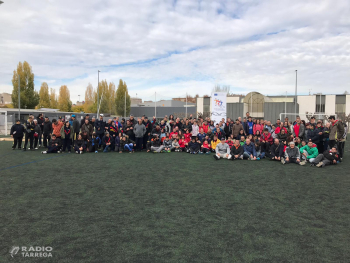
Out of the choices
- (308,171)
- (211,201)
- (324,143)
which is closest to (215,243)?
(211,201)

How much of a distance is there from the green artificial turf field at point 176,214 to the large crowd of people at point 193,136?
229 cm

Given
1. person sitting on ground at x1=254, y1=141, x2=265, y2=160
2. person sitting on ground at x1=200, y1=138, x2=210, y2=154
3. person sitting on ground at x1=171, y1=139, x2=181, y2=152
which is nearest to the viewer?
person sitting on ground at x1=254, y1=141, x2=265, y2=160

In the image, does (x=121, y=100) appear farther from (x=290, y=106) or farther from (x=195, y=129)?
(x=195, y=129)

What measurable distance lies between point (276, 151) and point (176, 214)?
6.69 metres

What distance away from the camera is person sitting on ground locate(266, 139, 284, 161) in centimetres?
960

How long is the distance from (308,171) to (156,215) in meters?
5.69

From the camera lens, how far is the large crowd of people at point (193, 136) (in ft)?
32.5

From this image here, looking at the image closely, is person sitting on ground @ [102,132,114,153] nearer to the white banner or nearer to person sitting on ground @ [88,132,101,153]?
person sitting on ground @ [88,132,101,153]

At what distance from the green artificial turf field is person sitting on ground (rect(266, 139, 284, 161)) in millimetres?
1893

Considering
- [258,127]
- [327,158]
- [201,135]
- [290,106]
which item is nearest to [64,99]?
[290,106]

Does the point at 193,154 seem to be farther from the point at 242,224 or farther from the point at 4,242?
the point at 4,242

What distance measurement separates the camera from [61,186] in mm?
5973

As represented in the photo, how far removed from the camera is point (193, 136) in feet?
41.0

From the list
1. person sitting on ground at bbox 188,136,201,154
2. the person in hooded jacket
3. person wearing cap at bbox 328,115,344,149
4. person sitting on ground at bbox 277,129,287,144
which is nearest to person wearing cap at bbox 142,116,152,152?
person sitting on ground at bbox 188,136,201,154
